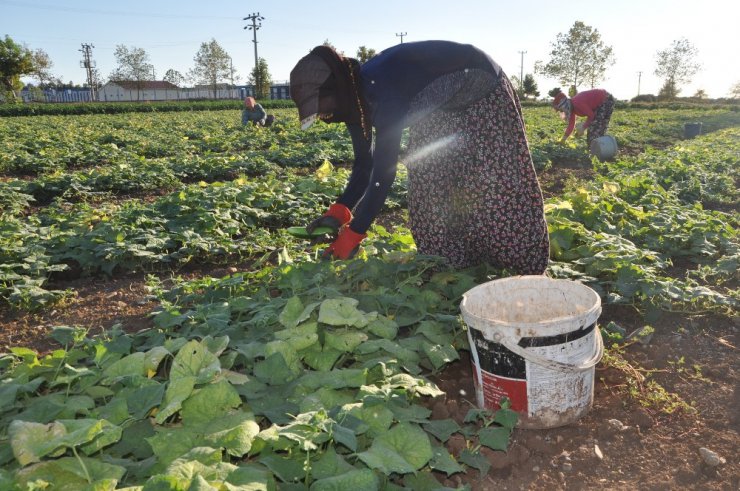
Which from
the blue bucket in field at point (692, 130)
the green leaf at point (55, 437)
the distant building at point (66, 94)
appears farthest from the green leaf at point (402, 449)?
the distant building at point (66, 94)

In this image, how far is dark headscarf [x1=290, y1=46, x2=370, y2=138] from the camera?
8.30ft

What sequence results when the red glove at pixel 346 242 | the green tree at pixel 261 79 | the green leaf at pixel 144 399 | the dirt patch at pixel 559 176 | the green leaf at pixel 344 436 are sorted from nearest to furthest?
the green leaf at pixel 344 436 → the green leaf at pixel 144 399 → the red glove at pixel 346 242 → the dirt patch at pixel 559 176 → the green tree at pixel 261 79

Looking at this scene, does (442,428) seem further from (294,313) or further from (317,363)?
(294,313)

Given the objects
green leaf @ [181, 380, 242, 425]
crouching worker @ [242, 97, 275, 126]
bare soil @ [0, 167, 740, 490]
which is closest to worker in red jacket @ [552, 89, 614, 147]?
bare soil @ [0, 167, 740, 490]

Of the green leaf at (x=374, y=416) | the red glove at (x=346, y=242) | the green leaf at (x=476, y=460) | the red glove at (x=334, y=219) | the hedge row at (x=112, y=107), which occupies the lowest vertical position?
the green leaf at (x=476, y=460)

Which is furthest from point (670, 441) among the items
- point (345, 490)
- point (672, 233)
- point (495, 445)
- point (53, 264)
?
point (53, 264)

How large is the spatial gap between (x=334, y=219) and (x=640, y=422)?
69.7 inches

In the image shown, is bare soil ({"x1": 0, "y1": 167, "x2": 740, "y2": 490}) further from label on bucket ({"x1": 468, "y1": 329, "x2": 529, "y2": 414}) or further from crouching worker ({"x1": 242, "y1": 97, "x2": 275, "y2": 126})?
crouching worker ({"x1": 242, "y1": 97, "x2": 275, "y2": 126})

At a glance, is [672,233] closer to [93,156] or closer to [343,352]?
→ [343,352]

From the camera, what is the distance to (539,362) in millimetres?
1952

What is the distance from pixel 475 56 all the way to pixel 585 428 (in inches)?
70.7

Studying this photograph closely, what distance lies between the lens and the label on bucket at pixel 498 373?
202 cm

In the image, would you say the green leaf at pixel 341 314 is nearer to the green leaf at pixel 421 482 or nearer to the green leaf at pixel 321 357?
the green leaf at pixel 321 357

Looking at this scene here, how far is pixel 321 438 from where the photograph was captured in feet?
5.03
